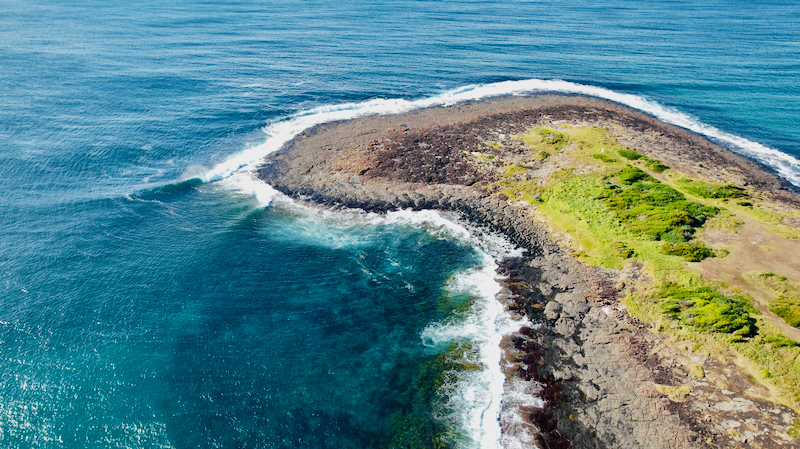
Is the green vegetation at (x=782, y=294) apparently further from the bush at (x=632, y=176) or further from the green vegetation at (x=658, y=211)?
the bush at (x=632, y=176)

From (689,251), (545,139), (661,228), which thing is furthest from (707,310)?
(545,139)

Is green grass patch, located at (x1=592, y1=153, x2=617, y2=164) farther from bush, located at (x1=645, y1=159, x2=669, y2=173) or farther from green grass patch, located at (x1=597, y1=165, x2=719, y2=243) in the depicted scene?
green grass patch, located at (x1=597, y1=165, x2=719, y2=243)

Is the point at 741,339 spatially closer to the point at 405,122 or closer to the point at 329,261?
the point at 329,261

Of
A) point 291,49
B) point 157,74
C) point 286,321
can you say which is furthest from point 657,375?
point 291,49

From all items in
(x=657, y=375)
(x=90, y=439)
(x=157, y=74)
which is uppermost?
(x=157, y=74)

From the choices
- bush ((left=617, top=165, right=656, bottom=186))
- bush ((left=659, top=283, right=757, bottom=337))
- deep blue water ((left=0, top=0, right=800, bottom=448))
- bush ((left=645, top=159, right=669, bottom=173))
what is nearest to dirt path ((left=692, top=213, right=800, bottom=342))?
bush ((left=659, top=283, right=757, bottom=337))

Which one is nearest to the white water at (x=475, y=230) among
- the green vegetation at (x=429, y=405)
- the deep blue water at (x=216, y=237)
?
the green vegetation at (x=429, y=405)

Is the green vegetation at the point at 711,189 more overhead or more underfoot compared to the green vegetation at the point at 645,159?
more underfoot
